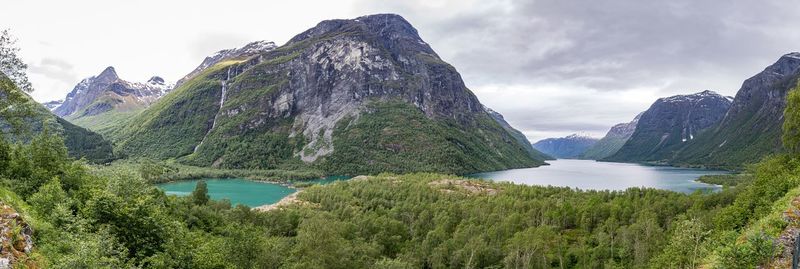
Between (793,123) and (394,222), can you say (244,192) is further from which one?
(793,123)

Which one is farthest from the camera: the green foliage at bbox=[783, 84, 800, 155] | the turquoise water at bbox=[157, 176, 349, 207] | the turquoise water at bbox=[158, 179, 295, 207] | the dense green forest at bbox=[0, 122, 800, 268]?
the turquoise water at bbox=[158, 179, 295, 207]

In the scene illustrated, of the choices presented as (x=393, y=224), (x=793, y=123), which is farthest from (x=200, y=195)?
(x=793, y=123)

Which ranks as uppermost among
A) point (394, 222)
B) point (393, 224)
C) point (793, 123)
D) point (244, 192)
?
point (793, 123)

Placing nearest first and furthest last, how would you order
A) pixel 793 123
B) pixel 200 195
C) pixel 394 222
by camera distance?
pixel 793 123
pixel 200 195
pixel 394 222

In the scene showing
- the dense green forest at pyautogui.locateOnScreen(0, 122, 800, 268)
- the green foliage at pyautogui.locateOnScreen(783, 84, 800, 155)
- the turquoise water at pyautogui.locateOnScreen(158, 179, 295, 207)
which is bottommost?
the turquoise water at pyautogui.locateOnScreen(158, 179, 295, 207)

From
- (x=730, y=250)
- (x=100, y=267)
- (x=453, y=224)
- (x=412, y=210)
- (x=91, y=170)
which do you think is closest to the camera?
(x=100, y=267)

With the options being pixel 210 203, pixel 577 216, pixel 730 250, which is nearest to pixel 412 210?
pixel 577 216

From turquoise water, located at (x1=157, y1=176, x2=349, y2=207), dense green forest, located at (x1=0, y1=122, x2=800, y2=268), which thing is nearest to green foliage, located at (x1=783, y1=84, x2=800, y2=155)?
dense green forest, located at (x1=0, y1=122, x2=800, y2=268)

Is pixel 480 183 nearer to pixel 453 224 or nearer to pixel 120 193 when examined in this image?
pixel 453 224

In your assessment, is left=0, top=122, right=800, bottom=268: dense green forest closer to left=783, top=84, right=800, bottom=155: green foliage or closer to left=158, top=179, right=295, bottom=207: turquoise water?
left=783, top=84, right=800, bottom=155: green foliage

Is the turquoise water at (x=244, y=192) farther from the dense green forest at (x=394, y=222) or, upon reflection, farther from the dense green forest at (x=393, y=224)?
A: the dense green forest at (x=394, y=222)

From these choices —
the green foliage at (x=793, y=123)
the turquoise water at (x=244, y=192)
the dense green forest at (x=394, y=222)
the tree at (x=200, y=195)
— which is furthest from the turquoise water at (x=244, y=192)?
the green foliage at (x=793, y=123)
